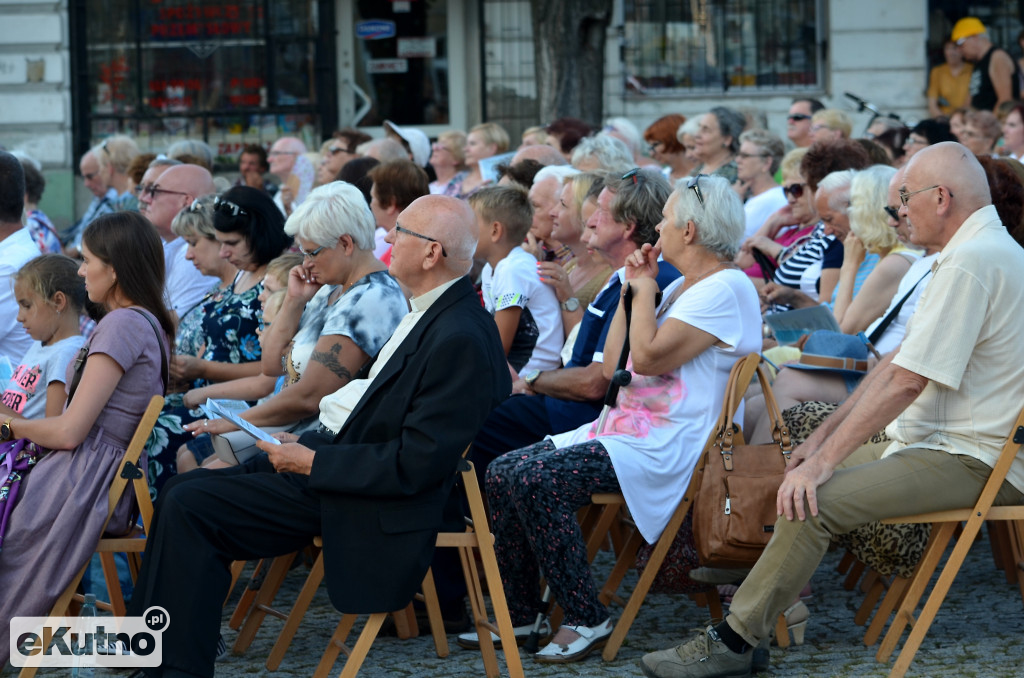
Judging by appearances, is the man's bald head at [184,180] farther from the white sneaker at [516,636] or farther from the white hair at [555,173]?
the white sneaker at [516,636]

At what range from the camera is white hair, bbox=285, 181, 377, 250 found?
500cm

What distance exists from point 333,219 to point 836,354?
1971 millimetres

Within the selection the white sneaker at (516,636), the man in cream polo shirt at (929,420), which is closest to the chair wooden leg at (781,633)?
the man in cream polo shirt at (929,420)

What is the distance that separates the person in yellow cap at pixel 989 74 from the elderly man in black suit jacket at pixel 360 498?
A: 29.4 feet

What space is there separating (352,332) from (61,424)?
1.04 m

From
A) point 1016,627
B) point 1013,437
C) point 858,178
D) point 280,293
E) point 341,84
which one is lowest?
point 1016,627

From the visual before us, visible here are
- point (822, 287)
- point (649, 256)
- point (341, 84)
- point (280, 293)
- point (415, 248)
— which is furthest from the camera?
point (341, 84)

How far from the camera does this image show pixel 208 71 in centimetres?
1602

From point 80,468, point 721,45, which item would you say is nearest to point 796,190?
point 80,468

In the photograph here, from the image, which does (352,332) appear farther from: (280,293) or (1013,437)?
(1013,437)

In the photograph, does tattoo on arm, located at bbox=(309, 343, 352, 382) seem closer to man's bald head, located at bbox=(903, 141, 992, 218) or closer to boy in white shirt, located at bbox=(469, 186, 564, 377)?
boy in white shirt, located at bbox=(469, 186, 564, 377)

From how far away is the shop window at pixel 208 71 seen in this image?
52.0ft

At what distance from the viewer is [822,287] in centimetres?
626

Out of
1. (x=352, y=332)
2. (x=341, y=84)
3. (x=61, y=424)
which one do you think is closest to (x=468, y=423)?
(x=352, y=332)
